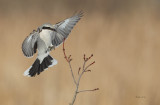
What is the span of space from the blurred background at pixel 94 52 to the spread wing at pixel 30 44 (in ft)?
2.56

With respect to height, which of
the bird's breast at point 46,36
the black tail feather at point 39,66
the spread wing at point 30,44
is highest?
the bird's breast at point 46,36

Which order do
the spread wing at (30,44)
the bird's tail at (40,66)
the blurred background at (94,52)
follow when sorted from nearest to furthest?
the spread wing at (30,44), the bird's tail at (40,66), the blurred background at (94,52)

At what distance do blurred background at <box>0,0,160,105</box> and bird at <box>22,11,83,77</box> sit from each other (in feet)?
2.06

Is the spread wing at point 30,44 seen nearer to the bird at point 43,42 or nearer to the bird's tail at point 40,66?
the bird at point 43,42

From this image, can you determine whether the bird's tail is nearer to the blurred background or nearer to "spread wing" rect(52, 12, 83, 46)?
"spread wing" rect(52, 12, 83, 46)

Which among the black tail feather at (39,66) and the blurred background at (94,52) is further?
the blurred background at (94,52)

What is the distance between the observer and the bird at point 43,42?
2.11 metres

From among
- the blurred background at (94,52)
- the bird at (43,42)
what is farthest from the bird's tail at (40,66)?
the blurred background at (94,52)

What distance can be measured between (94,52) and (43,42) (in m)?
1.07

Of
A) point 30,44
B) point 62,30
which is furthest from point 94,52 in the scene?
point 30,44

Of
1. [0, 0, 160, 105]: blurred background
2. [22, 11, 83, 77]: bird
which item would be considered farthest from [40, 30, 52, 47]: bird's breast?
[0, 0, 160, 105]: blurred background

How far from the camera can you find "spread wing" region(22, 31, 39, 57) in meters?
2.08

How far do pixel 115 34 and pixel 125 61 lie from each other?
25 centimetres

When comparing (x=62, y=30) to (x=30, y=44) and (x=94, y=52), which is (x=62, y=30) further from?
(x=94, y=52)
